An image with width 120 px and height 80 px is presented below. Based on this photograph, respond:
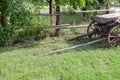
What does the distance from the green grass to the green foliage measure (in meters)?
0.31

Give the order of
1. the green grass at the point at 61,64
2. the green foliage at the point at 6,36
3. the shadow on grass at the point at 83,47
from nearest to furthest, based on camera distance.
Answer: the green grass at the point at 61,64
the shadow on grass at the point at 83,47
the green foliage at the point at 6,36

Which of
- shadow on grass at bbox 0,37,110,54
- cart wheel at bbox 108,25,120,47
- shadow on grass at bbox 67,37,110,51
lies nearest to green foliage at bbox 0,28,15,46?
shadow on grass at bbox 0,37,110,54

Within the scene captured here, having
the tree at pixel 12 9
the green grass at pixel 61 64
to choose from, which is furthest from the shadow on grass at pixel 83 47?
the tree at pixel 12 9

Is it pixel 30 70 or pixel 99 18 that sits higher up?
pixel 99 18

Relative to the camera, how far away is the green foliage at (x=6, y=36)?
6.30 m

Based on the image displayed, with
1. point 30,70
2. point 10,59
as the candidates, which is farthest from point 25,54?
point 30,70

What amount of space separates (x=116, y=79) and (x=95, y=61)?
919mm

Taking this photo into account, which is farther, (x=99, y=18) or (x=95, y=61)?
A: (x=99, y=18)

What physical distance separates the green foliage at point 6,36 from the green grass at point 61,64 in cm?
31

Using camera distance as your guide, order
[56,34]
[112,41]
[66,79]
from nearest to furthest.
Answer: [66,79]
[112,41]
[56,34]

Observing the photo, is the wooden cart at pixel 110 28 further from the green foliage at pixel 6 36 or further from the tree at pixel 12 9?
the green foliage at pixel 6 36

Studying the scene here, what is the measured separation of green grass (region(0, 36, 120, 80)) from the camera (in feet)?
14.2

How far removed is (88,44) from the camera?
6367 mm

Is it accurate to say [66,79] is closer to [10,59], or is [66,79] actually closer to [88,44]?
[10,59]
